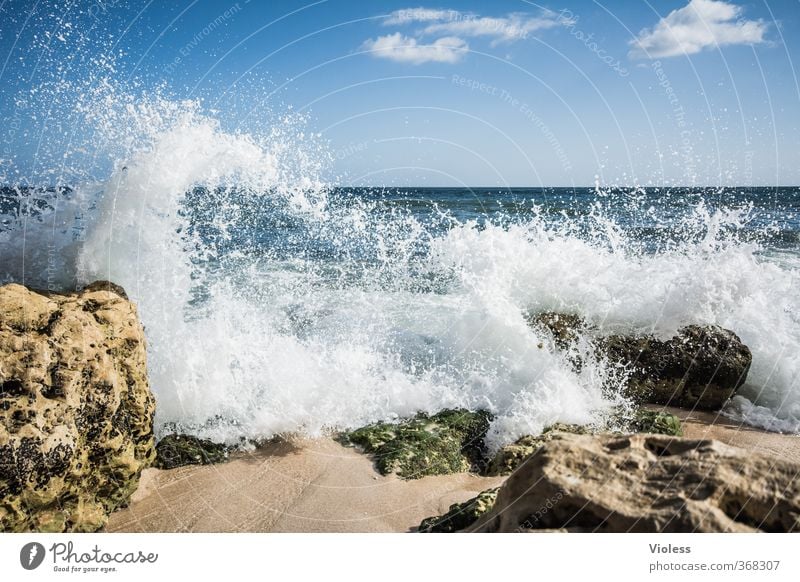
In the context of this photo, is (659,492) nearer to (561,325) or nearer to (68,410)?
(68,410)

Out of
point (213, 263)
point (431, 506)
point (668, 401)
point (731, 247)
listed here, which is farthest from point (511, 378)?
point (213, 263)

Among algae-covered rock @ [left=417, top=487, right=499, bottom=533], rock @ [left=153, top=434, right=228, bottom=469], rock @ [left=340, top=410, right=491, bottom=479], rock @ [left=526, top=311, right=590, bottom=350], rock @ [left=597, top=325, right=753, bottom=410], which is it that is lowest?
rock @ [left=153, top=434, right=228, bottom=469]

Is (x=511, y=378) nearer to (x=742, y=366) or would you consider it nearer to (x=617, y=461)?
(x=742, y=366)

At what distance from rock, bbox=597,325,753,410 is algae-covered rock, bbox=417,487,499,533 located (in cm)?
330

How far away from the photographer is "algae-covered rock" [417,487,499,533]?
115 inches

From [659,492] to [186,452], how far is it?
3629mm

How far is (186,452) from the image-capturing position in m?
4.33

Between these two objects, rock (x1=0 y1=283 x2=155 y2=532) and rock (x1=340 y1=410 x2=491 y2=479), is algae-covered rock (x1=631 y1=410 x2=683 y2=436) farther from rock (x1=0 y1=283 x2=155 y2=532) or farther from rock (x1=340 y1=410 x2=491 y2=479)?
rock (x1=0 y1=283 x2=155 y2=532)

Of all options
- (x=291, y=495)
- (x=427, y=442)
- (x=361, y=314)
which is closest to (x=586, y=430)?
(x=427, y=442)

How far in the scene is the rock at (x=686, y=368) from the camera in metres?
5.81

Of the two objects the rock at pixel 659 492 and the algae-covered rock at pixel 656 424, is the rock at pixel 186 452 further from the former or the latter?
the algae-covered rock at pixel 656 424

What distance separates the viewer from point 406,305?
8.88 m

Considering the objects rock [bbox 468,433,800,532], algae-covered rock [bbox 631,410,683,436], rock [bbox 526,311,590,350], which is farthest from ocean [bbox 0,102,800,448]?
rock [bbox 468,433,800,532]
